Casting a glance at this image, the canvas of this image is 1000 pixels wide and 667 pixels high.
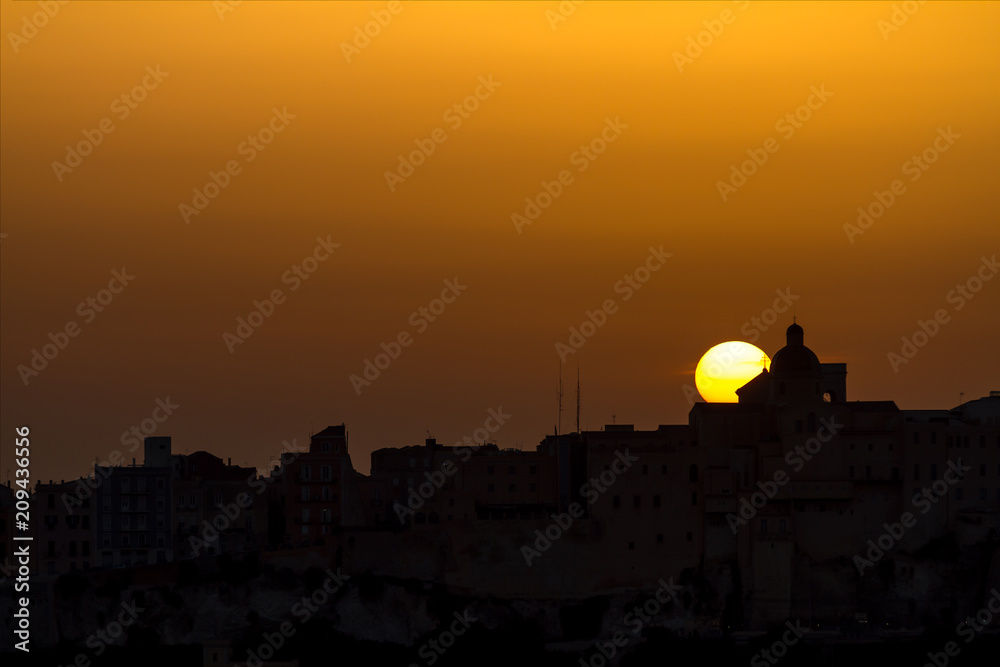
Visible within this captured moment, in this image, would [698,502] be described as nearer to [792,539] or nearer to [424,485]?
[792,539]

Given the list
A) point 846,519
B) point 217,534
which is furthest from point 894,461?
point 217,534

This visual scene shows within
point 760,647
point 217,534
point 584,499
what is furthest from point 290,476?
point 760,647

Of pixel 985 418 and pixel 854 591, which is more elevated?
pixel 985 418

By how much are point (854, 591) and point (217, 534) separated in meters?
33.6

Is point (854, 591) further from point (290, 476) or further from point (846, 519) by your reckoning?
point (290, 476)

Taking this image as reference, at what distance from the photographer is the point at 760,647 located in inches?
4887

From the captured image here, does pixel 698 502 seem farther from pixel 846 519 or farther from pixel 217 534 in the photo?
pixel 217 534

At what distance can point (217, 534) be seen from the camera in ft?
437

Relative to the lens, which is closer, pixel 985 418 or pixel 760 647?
pixel 760 647

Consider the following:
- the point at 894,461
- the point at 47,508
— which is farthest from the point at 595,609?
the point at 47,508

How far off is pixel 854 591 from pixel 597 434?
623 inches

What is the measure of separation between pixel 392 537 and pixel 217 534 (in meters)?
10.7

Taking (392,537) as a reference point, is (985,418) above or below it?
above

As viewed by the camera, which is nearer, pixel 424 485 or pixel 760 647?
pixel 760 647
